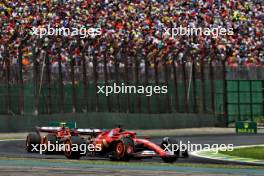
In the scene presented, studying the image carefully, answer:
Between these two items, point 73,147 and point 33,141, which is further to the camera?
point 33,141

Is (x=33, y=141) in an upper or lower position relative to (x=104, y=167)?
upper

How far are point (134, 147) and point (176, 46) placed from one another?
24.8m

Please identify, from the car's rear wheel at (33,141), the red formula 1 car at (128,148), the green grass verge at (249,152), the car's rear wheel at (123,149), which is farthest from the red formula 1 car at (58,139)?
the green grass verge at (249,152)

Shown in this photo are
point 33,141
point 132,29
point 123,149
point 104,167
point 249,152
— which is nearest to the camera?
point 104,167

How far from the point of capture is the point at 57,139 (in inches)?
928

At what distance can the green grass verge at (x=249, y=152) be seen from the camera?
2452cm

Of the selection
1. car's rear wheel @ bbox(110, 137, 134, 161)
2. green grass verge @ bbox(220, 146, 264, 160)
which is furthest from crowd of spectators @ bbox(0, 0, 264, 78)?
car's rear wheel @ bbox(110, 137, 134, 161)

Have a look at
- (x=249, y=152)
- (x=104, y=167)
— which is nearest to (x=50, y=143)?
(x=104, y=167)

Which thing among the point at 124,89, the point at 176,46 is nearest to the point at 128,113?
the point at 124,89

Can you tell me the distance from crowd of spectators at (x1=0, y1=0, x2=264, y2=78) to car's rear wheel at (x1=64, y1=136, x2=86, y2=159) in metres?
15.3

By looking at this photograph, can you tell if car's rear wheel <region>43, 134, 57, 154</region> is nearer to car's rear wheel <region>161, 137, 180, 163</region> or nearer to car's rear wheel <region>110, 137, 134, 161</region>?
car's rear wheel <region>110, 137, 134, 161</region>

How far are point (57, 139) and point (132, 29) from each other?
77.3ft

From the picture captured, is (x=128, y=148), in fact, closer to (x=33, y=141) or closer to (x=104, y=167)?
(x=104, y=167)

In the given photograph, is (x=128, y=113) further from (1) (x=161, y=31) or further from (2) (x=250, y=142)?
(2) (x=250, y=142)
